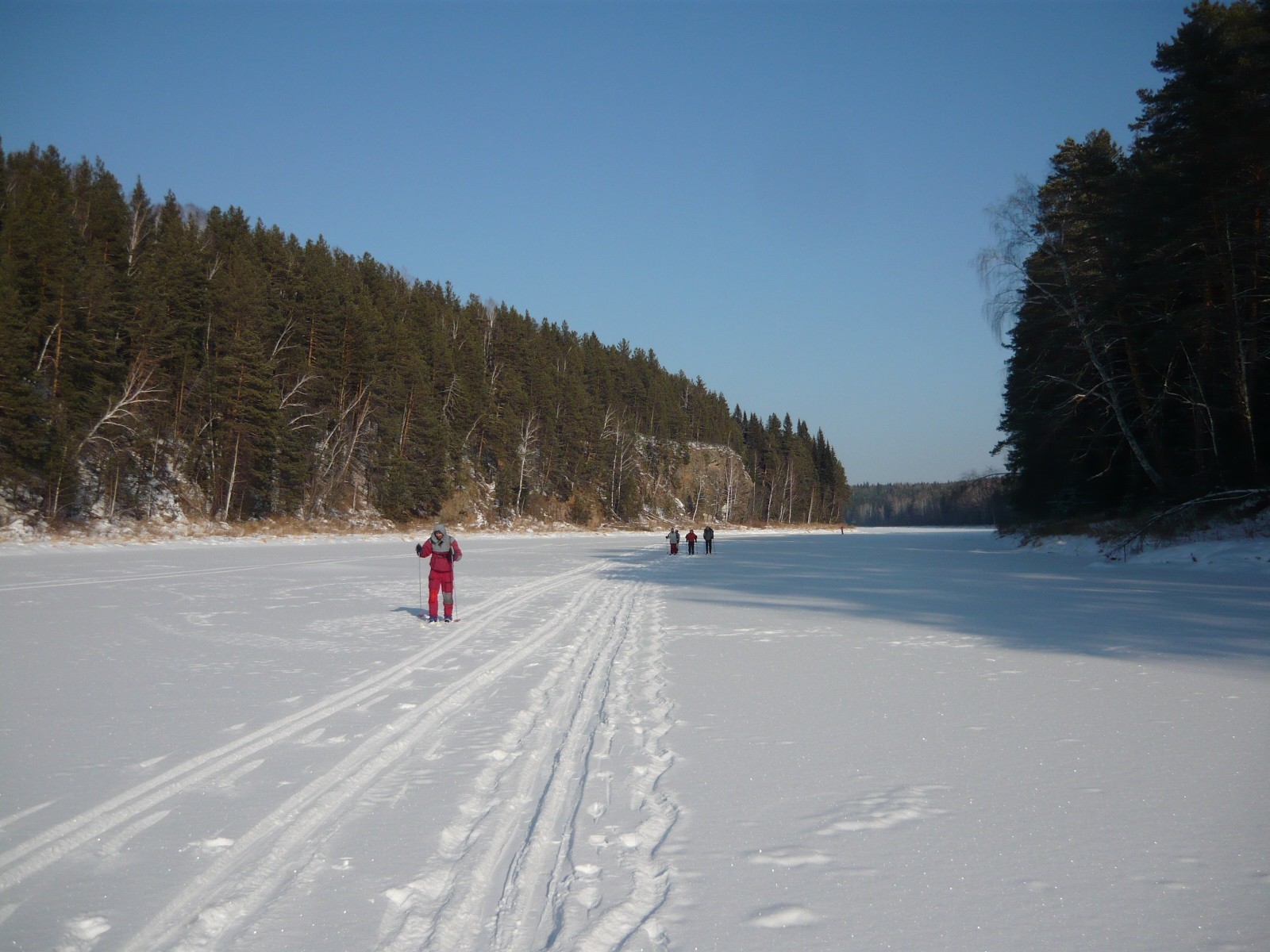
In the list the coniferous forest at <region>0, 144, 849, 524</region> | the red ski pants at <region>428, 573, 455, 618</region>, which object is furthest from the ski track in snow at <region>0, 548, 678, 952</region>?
the coniferous forest at <region>0, 144, 849, 524</region>

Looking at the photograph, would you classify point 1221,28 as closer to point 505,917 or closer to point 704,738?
point 704,738

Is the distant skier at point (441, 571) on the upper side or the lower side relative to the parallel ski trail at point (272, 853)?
upper

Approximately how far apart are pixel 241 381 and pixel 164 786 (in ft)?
133

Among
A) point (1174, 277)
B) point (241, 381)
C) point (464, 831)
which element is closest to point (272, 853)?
point (464, 831)

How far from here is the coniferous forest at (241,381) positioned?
33406 millimetres

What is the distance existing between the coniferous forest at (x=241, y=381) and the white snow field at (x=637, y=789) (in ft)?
98.6

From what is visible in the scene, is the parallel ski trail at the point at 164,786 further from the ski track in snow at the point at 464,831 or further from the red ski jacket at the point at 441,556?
the red ski jacket at the point at 441,556

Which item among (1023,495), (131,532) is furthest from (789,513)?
(131,532)

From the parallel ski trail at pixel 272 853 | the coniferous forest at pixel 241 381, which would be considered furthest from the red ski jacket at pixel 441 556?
the coniferous forest at pixel 241 381

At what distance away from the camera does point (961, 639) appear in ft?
32.6

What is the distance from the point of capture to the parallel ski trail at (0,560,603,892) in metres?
3.64

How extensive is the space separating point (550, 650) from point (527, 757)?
4.35 m

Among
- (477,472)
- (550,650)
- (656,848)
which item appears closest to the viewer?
(656,848)

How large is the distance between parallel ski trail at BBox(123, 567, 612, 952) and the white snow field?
0.07ft
